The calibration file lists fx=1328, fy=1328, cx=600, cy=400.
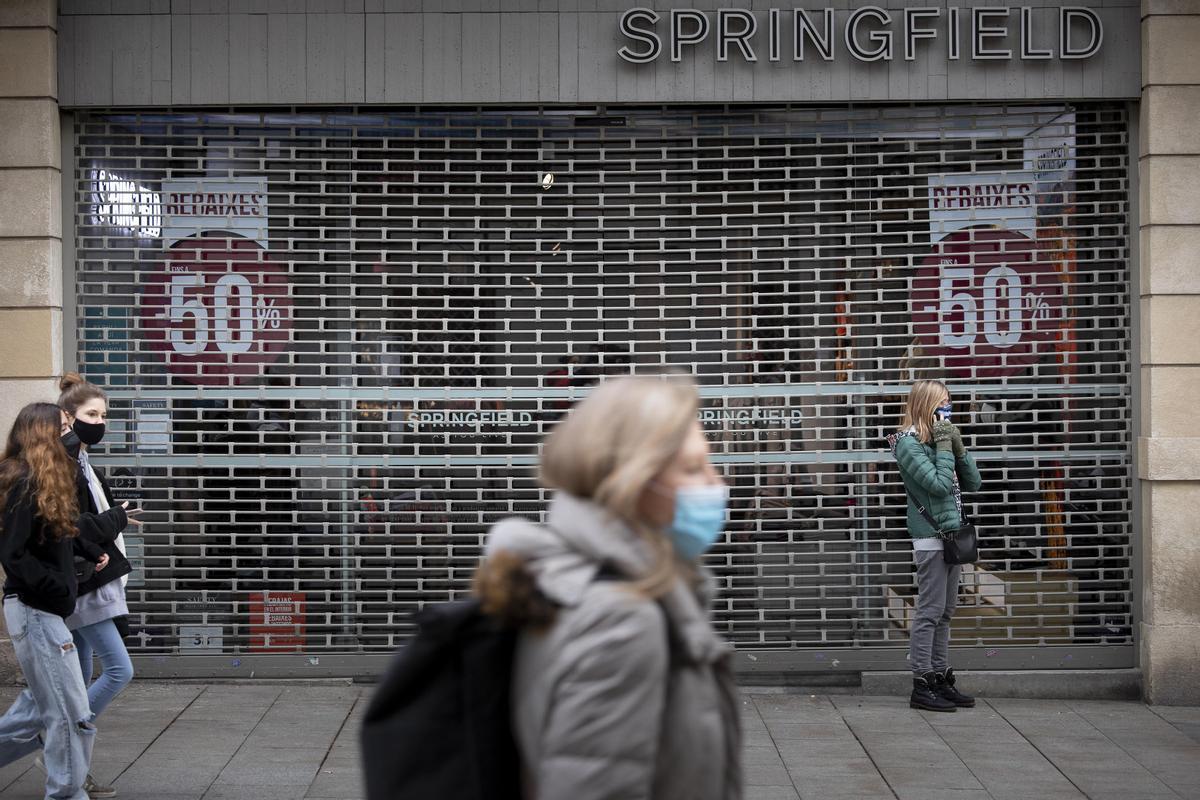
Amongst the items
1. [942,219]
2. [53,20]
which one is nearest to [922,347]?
[942,219]

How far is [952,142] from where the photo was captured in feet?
28.3

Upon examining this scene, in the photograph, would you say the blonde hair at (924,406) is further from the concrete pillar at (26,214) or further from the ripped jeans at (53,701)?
the concrete pillar at (26,214)

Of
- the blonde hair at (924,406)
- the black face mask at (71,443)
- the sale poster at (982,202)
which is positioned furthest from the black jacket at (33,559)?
the sale poster at (982,202)

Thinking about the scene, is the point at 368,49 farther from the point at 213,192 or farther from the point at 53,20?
the point at 53,20

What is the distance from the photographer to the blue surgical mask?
2.50m

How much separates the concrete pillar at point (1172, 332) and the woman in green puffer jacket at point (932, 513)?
135 cm

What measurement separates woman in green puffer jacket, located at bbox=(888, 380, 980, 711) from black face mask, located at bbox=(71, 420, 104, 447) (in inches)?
171

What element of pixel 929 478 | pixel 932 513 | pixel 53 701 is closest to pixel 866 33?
pixel 929 478

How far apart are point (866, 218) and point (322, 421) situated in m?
3.76

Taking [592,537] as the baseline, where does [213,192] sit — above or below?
above

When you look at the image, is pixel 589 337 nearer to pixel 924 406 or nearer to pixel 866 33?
pixel 924 406

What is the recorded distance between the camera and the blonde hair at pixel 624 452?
7.89 ft

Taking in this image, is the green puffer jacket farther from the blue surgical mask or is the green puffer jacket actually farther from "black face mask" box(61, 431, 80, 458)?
the blue surgical mask

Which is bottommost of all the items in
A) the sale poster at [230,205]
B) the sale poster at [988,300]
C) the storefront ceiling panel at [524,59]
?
the sale poster at [988,300]
